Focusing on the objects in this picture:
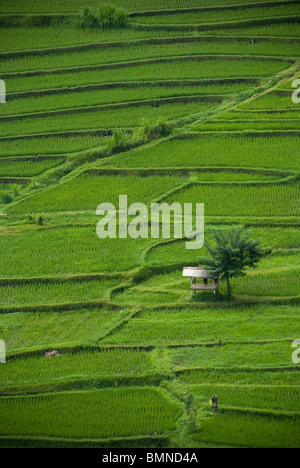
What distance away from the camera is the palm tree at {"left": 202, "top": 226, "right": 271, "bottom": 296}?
27.2m

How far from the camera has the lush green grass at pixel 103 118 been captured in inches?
1485

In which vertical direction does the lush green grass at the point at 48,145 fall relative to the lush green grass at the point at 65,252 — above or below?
above

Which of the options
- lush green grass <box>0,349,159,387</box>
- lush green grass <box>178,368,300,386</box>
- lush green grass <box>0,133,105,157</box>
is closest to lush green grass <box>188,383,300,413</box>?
lush green grass <box>178,368,300,386</box>

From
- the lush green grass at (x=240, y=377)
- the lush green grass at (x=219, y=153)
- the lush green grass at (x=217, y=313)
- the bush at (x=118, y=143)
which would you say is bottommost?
the lush green grass at (x=240, y=377)

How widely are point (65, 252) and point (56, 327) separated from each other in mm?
3920

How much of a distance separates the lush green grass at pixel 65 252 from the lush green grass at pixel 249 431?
8.12 m

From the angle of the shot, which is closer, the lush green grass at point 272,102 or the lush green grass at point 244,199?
the lush green grass at point 244,199

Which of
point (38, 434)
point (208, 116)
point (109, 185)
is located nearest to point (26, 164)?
point (109, 185)

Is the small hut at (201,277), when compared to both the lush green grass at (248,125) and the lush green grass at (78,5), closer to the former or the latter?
the lush green grass at (248,125)

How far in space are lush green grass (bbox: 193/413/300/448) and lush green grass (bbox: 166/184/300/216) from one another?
10.5 m

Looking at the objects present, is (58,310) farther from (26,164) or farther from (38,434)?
(26,164)

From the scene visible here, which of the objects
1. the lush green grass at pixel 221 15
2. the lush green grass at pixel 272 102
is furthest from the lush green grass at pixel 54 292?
the lush green grass at pixel 221 15

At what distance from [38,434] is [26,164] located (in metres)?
15.6

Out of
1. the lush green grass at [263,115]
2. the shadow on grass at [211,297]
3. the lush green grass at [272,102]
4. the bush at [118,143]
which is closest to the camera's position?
the shadow on grass at [211,297]
